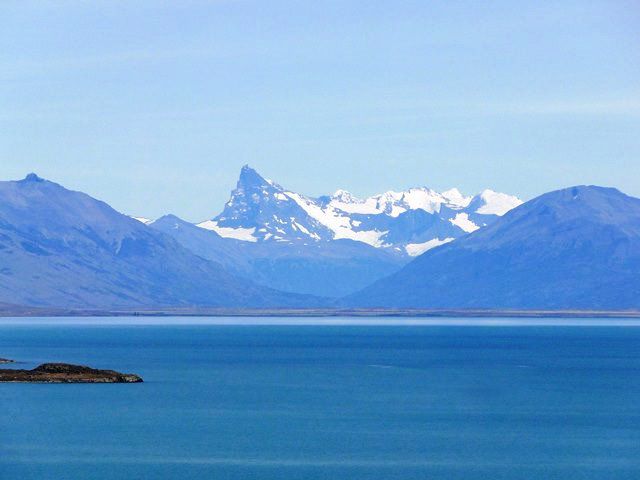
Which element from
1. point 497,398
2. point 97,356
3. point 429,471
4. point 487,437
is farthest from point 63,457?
point 97,356

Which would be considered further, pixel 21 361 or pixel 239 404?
pixel 21 361

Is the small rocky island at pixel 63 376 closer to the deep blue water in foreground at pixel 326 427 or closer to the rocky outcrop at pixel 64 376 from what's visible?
the rocky outcrop at pixel 64 376

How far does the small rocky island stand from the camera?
139 m

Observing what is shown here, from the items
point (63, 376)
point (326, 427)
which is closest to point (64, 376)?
point (63, 376)

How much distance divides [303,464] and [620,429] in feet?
97.6

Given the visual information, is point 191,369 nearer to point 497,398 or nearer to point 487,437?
point 497,398

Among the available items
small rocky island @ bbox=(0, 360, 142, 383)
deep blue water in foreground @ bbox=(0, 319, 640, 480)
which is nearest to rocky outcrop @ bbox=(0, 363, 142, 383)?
small rocky island @ bbox=(0, 360, 142, 383)

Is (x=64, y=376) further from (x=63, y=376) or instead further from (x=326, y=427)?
(x=326, y=427)

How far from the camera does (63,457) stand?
286 ft

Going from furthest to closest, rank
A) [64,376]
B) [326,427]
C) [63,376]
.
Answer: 1. [64,376]
2. [63,376]
3. [326,427]

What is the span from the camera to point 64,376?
14050 centimetres

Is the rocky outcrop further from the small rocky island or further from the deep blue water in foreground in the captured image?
the deep blue water in foreground

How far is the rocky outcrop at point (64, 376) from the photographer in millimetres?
139250

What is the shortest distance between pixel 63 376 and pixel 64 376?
15 centimetres
